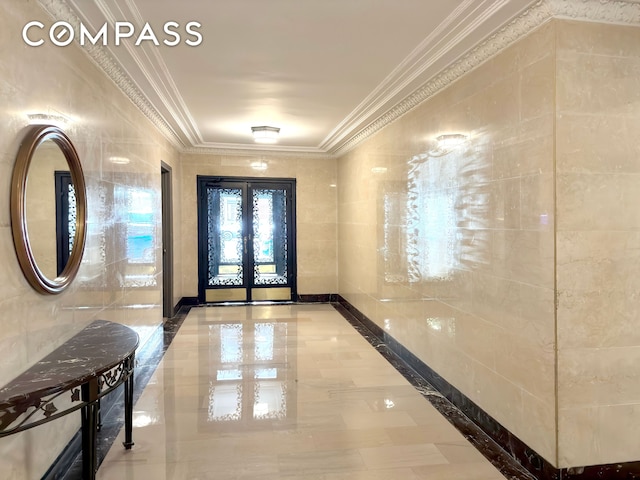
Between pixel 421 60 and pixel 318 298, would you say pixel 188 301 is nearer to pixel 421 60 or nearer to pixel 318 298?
pixel 318 298

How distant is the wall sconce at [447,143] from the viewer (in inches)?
131

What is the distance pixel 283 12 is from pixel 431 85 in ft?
5.28

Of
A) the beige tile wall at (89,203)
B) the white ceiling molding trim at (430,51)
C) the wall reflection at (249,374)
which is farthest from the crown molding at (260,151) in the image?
the wall reflection at (249,374)

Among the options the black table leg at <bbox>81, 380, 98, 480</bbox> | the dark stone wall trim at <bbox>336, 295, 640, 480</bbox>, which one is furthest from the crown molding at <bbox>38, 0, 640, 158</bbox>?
the dark stone wall trim at <bbox>336, 295, 640, 480</bbox>

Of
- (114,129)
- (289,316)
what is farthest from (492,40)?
(289,316)

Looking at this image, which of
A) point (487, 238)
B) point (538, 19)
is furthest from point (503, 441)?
point (538, 19)

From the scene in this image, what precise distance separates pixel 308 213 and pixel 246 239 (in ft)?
3.87

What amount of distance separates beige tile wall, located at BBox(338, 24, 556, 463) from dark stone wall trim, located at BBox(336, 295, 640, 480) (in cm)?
6

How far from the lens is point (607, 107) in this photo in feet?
7.71

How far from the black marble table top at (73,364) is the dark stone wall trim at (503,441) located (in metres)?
2.29

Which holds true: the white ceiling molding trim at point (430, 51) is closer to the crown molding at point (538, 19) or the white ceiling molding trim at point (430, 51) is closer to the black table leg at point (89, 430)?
the crown molding at point (538, 19)

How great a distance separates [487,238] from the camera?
2.96 meters

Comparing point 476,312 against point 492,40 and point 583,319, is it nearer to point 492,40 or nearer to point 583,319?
point 583,319

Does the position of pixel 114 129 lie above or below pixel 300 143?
below
